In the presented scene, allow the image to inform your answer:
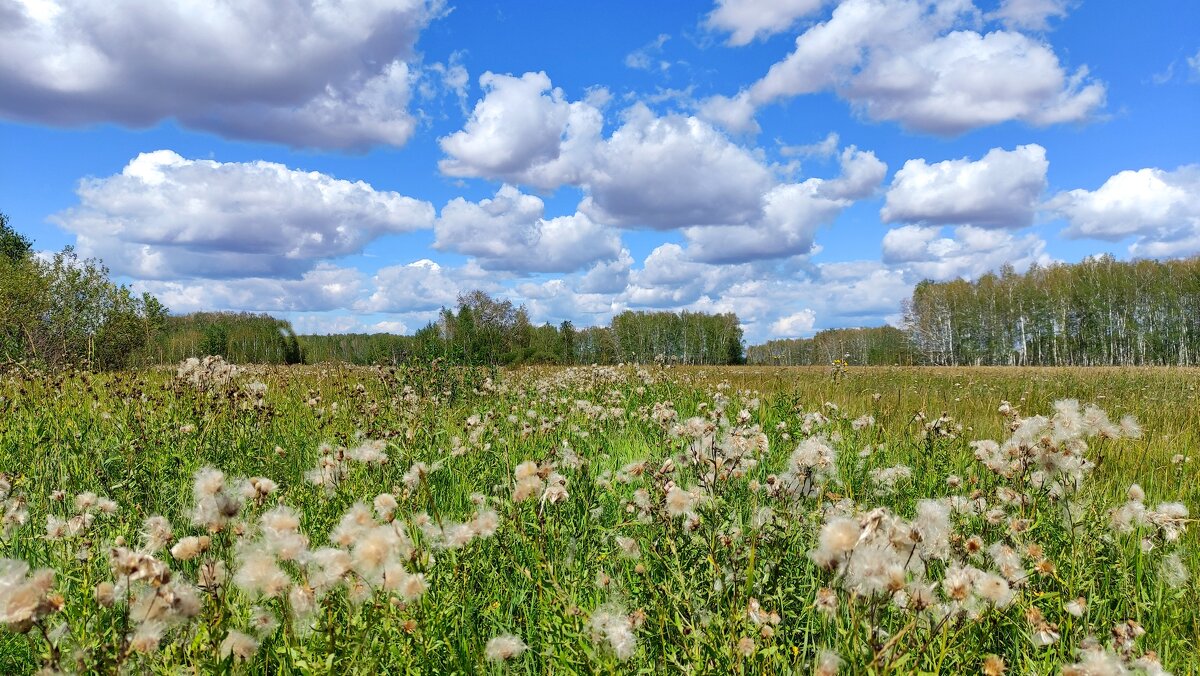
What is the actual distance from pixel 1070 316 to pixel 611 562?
3518 inches

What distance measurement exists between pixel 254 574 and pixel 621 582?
1617 mm

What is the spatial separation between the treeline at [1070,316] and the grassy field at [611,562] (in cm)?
7824

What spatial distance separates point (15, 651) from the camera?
2.78 metres

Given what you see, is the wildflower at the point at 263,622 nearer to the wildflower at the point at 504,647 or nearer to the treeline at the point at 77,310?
the wildflower at the point at 504,647

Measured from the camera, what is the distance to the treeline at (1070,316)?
6731 centimetres

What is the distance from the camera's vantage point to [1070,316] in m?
73.4

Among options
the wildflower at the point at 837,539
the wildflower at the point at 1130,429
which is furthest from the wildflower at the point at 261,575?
the wildflower at the point at 1130,429

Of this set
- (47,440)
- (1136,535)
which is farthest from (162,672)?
(47,440)

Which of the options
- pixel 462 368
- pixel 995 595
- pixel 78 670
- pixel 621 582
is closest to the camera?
pixel 78 670

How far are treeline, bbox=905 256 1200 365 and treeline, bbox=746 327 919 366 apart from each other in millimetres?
7600

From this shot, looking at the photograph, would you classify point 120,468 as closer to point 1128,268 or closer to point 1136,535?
point 1136,535

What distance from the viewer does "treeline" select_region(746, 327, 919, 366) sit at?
9731cm

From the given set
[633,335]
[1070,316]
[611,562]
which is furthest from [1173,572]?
[633,335]

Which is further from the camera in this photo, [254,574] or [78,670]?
[254,574]
